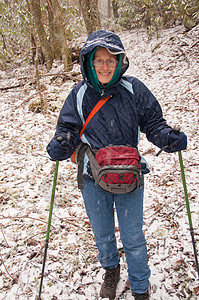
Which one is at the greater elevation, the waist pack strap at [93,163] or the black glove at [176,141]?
the black glove at [176,141]

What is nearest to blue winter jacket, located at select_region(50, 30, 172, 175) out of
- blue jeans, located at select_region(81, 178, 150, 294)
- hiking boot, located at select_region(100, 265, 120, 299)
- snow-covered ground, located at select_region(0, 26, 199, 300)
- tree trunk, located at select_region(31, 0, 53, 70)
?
blue jeans, located at select_region(81, 178, 150, 294)

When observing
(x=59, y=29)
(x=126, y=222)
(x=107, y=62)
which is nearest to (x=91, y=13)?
(x=59, y=29)

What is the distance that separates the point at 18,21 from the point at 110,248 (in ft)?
40.8

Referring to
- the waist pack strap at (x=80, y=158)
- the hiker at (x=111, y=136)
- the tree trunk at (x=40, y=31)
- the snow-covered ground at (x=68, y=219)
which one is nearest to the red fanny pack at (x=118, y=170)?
the hiker at (x=111, y=136)

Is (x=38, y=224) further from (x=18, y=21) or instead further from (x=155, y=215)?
(x=18, y=21)

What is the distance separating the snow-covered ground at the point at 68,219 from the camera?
2.76m

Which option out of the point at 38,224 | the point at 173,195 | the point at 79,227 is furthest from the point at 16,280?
the point at 173,195

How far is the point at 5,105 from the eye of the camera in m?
8.51

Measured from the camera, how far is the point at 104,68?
6.63ft

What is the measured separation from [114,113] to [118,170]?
1.80 feet

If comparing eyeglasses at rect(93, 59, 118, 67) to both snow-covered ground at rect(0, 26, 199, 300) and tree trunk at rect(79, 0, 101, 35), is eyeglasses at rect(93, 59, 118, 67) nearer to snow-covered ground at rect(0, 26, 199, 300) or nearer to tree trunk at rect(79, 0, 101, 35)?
snow-covered ground at rect(0, 26, 199, 300)

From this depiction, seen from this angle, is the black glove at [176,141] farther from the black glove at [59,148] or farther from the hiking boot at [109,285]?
the hiking boot at [109,285]

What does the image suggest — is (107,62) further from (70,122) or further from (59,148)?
(59,148)

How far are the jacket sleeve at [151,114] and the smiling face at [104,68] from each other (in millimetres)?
276
